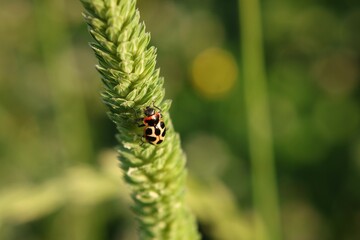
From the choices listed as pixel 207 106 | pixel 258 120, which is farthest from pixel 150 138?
pixel 207 106

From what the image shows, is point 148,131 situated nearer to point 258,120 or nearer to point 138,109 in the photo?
point 138,109

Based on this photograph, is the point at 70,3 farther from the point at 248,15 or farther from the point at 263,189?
the point at 263,189

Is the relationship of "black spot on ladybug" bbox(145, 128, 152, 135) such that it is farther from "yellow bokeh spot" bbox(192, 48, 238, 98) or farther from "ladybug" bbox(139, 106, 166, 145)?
"yellow bokeh spot" bbox(192, 48, 238, 98)

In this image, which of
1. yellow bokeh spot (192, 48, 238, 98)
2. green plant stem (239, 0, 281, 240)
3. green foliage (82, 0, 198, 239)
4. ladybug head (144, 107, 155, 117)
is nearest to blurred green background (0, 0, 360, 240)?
yellow bokeh spot (192, 48, 238, 98)

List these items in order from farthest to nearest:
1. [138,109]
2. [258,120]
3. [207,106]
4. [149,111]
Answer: [207,106]
[258,120]
[149,111]
[138,109]

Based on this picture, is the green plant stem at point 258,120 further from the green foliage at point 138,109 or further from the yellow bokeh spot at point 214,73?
the yellow bokeh spot at point 214,73

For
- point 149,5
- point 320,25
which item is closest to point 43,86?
point 149,5
